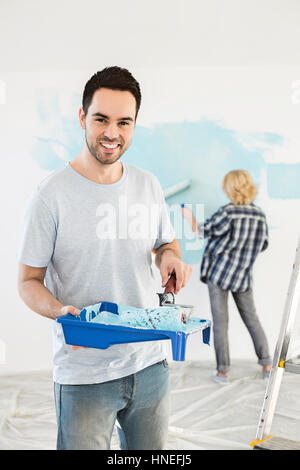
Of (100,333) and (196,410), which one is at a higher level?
(100,333)

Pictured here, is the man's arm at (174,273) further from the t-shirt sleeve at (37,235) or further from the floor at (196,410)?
the floor at (196,410)

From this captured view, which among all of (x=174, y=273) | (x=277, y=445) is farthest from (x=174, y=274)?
(x=277, y=445)

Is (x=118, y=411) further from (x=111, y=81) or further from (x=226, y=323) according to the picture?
(x=226, y=323)

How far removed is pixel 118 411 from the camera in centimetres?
122

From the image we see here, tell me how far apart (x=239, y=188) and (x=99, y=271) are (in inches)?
76.8

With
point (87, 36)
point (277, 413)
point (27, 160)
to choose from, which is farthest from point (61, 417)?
point (87, 36)

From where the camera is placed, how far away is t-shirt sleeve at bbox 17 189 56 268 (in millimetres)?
1158

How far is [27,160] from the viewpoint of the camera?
3.13 meters

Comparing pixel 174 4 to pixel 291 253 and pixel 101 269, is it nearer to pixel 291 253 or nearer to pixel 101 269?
pixel 291 253

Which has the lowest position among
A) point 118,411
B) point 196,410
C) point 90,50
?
point 196,410

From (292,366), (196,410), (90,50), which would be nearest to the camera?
(292,366)

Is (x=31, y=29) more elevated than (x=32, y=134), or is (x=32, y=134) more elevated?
(x=31, y=29)

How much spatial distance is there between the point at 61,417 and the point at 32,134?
7.43 feet

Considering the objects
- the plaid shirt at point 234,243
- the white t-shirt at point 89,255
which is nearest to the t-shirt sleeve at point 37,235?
the white t-shirt at point 89,255
